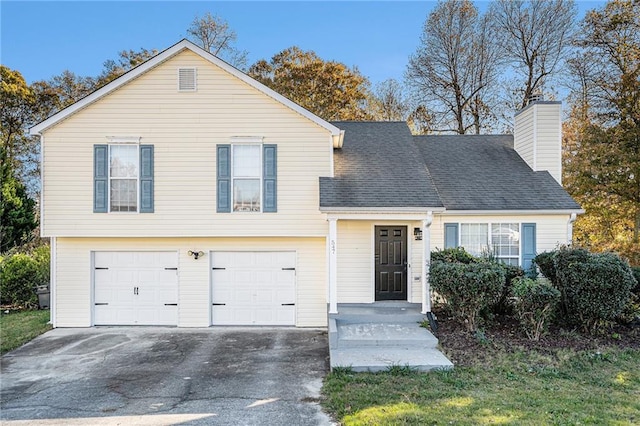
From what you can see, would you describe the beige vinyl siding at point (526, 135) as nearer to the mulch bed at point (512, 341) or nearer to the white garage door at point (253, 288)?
the mulch bed at point (512, 341)

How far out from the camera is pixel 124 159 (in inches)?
407

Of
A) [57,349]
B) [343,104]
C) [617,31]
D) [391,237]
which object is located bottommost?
[57,349]

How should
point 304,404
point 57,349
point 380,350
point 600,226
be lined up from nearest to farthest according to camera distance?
point 304,404 → point 380,350 → point 57,349 → point 600,226

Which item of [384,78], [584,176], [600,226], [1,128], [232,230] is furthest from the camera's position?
[384,78]

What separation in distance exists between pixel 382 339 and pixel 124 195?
708cm

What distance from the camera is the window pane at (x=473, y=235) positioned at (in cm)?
1090

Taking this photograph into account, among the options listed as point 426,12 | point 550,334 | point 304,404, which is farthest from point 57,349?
point 426,12

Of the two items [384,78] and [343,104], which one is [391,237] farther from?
[384,78]

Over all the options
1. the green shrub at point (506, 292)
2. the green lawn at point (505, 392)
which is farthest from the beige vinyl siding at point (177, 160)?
the green lawn at point (505, 392)

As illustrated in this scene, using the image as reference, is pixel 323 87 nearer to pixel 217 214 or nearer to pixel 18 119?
pixel 217 214

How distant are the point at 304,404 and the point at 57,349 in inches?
239

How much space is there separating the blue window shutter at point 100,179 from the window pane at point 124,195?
15 centimetres

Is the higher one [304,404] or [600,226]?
[600,226]

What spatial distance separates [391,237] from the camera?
10594 millimetres
